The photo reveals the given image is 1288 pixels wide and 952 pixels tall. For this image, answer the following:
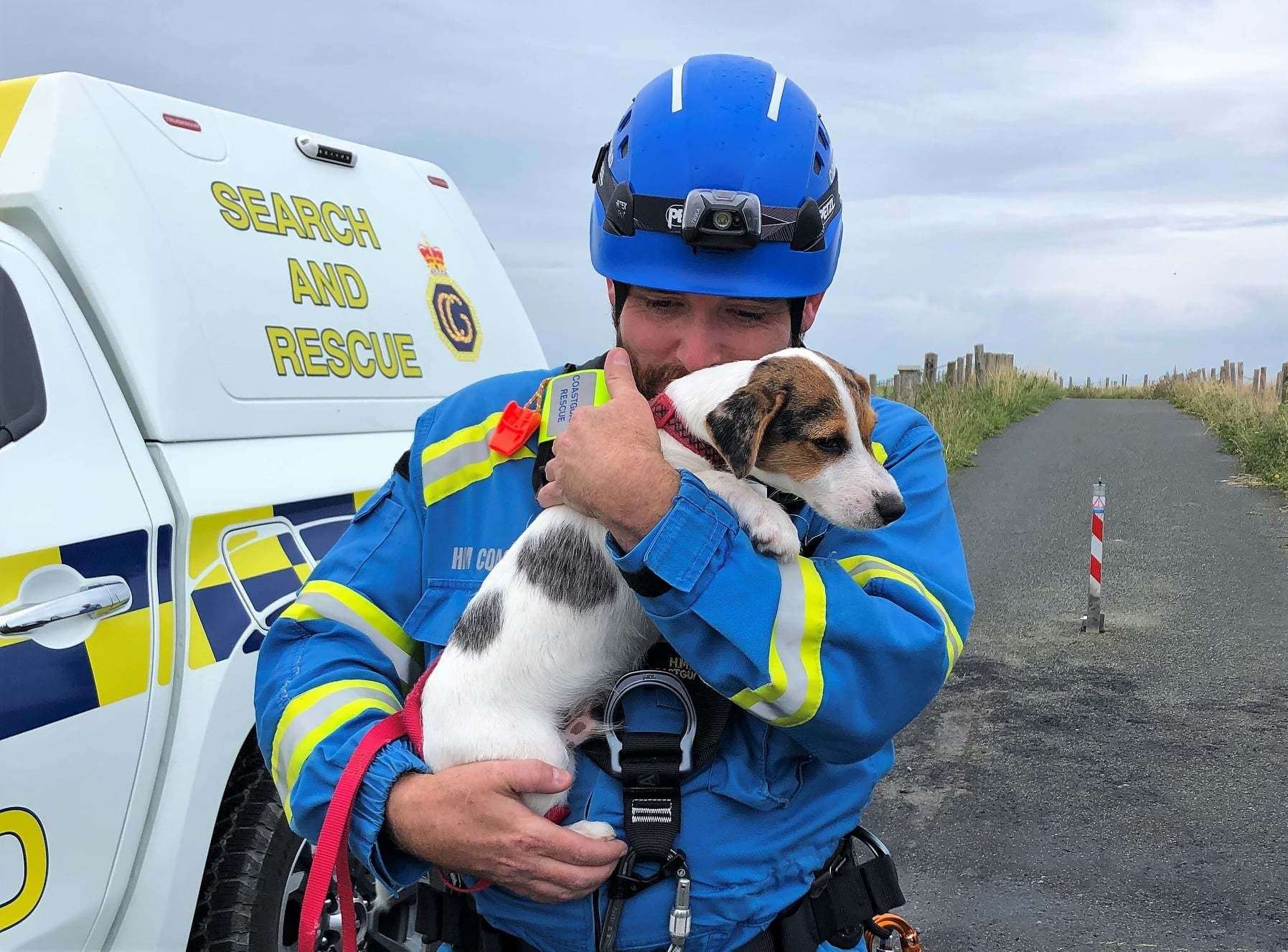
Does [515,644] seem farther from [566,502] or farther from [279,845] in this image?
[279,845]

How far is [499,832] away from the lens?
181 cm

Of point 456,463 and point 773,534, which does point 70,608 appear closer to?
point 456,463

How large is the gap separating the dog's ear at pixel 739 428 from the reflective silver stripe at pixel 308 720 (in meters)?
0.81

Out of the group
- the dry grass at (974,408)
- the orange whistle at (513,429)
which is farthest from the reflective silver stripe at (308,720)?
the dry grass at (974,408)

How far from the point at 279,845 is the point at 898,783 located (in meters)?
4.11

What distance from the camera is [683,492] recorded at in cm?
177

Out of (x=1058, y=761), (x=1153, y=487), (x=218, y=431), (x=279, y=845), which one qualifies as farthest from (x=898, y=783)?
(x=1153, y=487)

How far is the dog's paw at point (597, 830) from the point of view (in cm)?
186

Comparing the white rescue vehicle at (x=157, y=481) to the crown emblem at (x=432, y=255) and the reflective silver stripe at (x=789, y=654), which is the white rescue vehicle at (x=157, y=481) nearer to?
the crown emblem at (x=432, y=255)

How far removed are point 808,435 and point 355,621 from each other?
98 cm

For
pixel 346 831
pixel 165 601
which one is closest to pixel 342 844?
pixel 346 831

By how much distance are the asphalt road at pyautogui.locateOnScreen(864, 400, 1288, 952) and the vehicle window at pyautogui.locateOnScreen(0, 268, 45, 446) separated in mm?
4099

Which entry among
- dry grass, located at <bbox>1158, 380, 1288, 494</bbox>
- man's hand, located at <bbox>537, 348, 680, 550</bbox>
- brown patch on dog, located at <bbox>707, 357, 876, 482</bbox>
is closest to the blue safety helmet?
brown patch on dog, located at <bbox>707, 357, 876, 482</bbox>

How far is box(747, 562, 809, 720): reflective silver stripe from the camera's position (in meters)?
1.72
